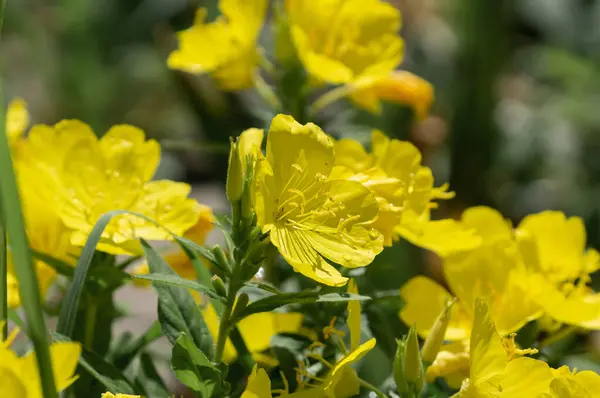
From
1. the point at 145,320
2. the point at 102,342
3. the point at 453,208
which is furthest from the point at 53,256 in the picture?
the point at 453,208

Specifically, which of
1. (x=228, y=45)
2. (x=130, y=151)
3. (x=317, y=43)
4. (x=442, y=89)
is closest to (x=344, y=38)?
(x=317, y=43)

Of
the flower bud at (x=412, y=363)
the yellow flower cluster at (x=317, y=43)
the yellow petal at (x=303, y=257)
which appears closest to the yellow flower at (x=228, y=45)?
the yellow flower cluster at (x=317, y=43)

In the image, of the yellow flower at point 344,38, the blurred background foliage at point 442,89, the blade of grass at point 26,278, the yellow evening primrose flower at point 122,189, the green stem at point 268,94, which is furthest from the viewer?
the blurred background foliage at point 442,89

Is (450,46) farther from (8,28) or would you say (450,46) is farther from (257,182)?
(257,182)

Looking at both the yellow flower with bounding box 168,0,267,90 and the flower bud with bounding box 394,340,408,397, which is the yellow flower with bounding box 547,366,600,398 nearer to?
the flower bud with bounding box 394,340,408,397

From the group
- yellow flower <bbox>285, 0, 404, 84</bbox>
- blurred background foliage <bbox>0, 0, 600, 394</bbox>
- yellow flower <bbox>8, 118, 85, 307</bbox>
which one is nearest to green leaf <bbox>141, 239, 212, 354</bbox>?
yellow flower <bbox>8, 118, 85, 307</bbox>

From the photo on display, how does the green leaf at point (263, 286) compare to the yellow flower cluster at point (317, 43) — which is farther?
the yellow flower cluster at point (317, 43)

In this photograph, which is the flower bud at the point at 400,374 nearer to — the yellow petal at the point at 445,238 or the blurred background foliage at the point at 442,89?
the yellow petal at the point at 445,238
